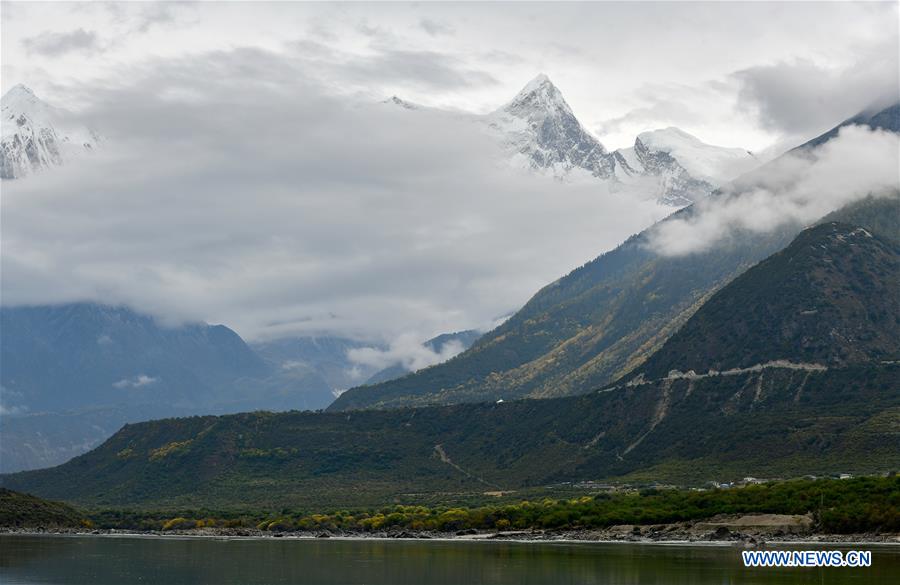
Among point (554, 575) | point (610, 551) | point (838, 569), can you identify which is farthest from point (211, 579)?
point (838, 569)

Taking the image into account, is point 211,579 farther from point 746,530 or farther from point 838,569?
point 746,530

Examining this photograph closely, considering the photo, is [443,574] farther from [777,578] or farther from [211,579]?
[777,578]

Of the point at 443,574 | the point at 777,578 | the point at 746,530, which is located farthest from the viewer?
the point at 746,530

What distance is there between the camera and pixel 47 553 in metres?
196

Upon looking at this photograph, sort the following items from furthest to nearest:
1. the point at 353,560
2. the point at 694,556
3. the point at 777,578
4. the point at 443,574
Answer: the point at 353,560, the point at 694,556, the point at 443,574, the point at 777,578

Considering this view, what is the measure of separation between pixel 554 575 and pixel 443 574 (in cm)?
1207

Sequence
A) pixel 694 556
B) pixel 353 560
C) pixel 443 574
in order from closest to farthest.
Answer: pixel 443 574, pixel 694 556, pixel 353 560

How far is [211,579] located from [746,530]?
7718 cm

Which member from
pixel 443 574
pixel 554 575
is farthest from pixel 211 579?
pixel 554 575

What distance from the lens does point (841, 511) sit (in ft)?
599

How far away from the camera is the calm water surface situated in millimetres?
142250

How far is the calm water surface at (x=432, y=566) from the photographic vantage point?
467 ft

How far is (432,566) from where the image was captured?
6378 inches

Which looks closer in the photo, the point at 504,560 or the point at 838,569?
the point at 838,569
